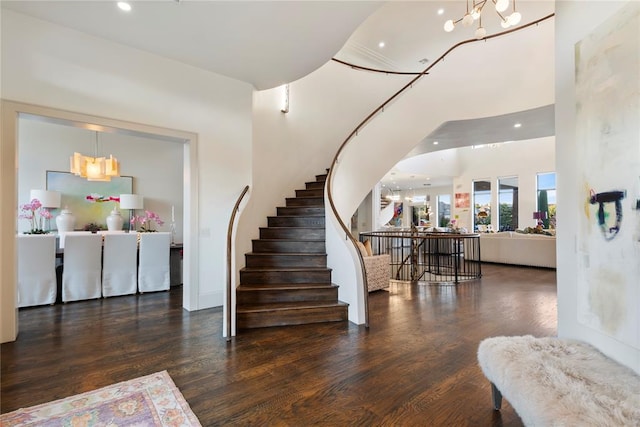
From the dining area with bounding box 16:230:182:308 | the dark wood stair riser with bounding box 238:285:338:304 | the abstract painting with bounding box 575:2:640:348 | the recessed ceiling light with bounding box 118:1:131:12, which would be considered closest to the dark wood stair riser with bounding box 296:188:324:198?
the dark wood stair riser with bounding box 238:285:338:304

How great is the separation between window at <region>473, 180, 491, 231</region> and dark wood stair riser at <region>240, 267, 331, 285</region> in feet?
37.8

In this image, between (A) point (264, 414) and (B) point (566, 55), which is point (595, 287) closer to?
(B) point (566, 55)

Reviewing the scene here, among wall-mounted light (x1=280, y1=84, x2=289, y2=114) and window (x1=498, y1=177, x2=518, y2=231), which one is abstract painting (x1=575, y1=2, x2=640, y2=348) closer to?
wall-mounted light (x1=280, y1=84, x2=289, y2=114)

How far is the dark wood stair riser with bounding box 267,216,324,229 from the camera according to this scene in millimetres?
4539

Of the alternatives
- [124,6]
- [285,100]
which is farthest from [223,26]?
[285,100]

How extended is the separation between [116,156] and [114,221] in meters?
1.53

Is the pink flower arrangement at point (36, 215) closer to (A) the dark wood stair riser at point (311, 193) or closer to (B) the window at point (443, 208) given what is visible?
(A) the dark wood stair riser at point (311, 193)

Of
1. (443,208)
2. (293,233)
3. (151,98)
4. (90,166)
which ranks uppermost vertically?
(151,98)

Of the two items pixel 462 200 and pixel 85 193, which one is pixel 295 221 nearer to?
pixel 85 193

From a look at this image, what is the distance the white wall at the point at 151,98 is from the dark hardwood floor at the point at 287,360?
725 millimetres

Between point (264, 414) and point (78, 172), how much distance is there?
5.40 m

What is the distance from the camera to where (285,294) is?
3617mm

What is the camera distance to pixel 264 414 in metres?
1.83

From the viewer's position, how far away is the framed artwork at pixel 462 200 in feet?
Answer: 44.9
